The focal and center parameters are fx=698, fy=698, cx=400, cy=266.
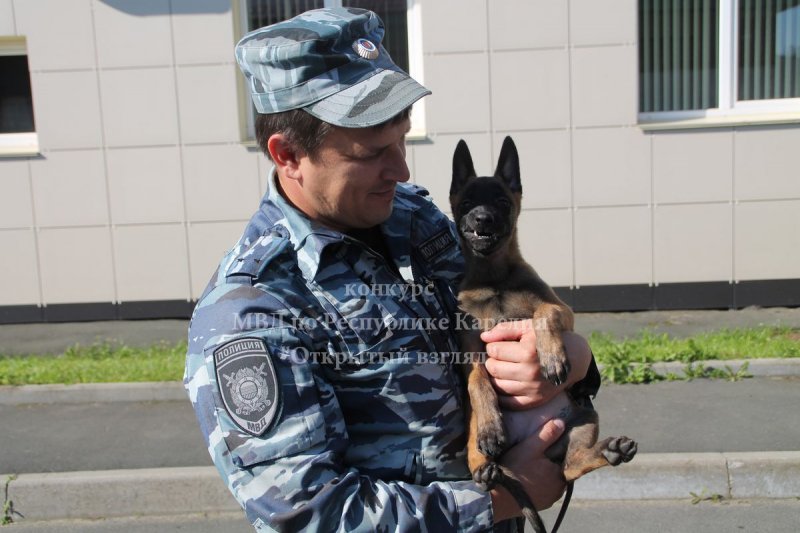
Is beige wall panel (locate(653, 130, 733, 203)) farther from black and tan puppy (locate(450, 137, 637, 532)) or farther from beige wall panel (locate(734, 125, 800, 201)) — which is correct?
black and tan puppy (locate(450, 137, 637, 532))

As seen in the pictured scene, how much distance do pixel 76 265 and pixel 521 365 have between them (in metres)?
7.92

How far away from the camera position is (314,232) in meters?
1.83

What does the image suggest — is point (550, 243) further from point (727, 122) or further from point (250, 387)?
point (250, 387)

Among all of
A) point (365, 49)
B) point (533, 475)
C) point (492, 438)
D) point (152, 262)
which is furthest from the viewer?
point (152, 262)

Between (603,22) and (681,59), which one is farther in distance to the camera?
(681,59)

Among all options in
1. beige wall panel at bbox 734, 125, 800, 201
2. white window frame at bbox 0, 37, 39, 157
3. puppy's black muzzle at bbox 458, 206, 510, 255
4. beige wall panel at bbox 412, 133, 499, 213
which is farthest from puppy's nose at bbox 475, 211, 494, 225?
white window frame at bbox 0, 37, 39, 157

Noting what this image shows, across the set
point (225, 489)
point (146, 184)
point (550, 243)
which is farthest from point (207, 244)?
point (225, 489)

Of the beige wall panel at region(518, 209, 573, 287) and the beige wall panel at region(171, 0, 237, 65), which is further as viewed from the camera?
the beige wall panel at region(518, 209, 573, 287)

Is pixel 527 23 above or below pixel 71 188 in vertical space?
above

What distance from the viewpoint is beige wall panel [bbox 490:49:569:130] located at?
8219 mm

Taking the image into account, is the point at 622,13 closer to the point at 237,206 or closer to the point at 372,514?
the point at 237,206

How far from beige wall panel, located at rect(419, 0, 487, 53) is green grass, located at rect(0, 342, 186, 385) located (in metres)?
4.53

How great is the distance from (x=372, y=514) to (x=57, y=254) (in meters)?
8.42

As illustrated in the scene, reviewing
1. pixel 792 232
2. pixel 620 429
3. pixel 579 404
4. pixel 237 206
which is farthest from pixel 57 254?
pixel 792 232
